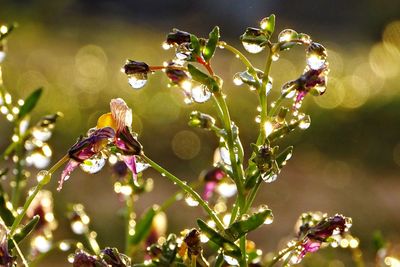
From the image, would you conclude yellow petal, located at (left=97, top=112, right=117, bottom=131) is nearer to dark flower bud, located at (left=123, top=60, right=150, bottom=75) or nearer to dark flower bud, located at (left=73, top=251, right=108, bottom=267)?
dark flower bud, located at (left=123, top=60, right=150, bottom=75)

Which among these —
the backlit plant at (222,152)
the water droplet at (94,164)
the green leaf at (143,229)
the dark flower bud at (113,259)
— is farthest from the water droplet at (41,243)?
the dark flower bud at (113,259)

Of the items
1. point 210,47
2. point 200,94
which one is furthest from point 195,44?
point 200,94

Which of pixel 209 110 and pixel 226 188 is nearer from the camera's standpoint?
pixel 226 188

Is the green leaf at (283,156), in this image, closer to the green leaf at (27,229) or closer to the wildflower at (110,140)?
the wildflower at (110,140)

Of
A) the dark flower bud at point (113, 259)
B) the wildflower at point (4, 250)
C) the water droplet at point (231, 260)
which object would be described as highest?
the water droplet at point (231, 260)

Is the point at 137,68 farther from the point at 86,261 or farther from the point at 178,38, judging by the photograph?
the point at 86,261

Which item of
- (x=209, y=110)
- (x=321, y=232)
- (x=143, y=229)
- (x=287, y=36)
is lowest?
(x=321, y=232)
